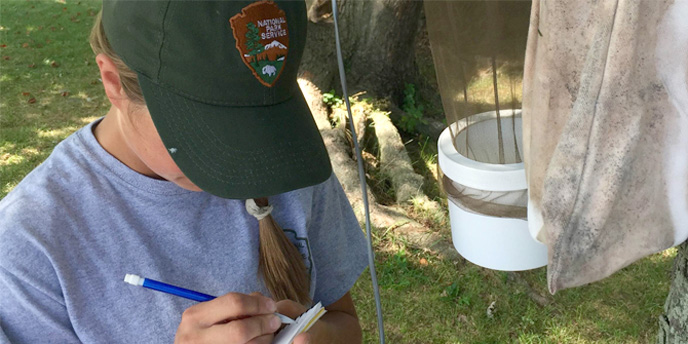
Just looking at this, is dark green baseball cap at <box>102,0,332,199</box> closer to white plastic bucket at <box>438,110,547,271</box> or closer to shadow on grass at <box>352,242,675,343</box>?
white plastic bucket at <box>438,110,547,271</box>

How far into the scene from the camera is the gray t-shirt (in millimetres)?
975

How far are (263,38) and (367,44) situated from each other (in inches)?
117

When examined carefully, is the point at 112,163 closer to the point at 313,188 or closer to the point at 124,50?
the point at 124,50

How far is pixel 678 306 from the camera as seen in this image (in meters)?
1.64

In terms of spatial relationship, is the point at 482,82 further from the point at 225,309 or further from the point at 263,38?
the point at 225,309

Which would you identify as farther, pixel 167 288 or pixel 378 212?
pixel 378 212

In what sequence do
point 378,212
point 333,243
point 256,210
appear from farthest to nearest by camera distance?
point 378,212
point 333,243
point 256,210

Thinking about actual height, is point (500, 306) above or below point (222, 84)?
below

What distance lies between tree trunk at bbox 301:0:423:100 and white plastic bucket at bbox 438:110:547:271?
1.74 m

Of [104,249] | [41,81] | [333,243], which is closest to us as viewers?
[104,249]

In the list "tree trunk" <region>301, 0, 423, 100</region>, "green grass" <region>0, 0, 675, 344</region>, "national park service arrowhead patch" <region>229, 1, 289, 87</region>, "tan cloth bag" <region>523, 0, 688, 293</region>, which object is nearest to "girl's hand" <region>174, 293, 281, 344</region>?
"national park service arrowhead patch" <region>229, 1, 289, 87</region>

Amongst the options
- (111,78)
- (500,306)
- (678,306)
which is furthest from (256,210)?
(500,306)

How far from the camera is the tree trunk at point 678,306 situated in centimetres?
160

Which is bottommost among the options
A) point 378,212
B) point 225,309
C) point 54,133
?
point 378,212
